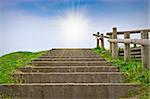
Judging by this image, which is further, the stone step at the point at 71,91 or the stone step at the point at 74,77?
the stone step at the point at 74,77

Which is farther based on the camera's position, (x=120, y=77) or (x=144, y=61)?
(x=144, y=61)

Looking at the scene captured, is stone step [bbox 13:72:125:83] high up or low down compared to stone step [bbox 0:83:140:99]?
up

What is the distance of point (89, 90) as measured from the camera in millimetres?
5641

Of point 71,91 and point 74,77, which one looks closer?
point 71,91

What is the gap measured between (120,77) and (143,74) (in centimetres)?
37

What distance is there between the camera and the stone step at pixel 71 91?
561 cm

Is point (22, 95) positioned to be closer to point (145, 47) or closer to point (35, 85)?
point (35, 85)

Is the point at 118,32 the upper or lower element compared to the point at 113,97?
upper

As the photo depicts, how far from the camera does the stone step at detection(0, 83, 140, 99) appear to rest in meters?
5.61

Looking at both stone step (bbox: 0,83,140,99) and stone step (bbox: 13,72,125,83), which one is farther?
stone step (bbox: 13,72,125,83)

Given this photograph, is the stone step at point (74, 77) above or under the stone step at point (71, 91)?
above

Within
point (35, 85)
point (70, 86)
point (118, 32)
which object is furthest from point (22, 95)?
point (118, 32)

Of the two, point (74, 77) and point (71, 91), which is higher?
point (74, 77)

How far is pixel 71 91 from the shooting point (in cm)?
563
